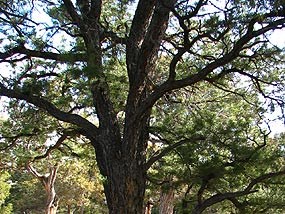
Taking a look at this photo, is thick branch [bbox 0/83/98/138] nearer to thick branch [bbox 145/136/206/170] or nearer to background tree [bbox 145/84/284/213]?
thick branch [bbox 145/136/206/170]

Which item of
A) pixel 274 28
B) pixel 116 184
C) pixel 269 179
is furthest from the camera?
pixel 269 179

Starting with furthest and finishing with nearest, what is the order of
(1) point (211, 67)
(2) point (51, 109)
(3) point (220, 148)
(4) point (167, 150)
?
(3) point (220, 148)
(2) point (51, 109)
(4) point (167, 150)
(1) point (211, 67)

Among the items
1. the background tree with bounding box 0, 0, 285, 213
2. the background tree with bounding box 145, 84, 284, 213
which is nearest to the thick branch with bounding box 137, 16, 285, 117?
the background tree with bounding box 0, 0, 285, 213

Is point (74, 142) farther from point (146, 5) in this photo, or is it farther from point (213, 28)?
point (213, 28)

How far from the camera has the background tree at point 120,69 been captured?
406 cm

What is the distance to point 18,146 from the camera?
241 inches

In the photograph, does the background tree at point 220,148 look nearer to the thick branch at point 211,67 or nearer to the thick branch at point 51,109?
the thick branch at point 51,109

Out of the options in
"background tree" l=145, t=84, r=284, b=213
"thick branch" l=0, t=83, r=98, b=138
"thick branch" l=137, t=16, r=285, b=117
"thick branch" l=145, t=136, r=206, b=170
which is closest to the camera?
"thick branch" l=137, t=16, r=285, b=117

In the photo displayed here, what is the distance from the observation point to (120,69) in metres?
5.45

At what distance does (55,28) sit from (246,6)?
7.31 feet

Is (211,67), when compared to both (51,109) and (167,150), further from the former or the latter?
(51,109)

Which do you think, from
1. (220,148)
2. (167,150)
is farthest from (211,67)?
(220,148)

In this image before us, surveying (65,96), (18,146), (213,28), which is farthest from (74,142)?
(213,28)

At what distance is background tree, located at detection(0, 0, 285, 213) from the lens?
406 centimetres
